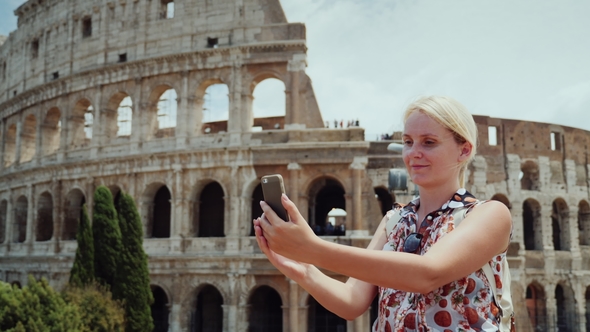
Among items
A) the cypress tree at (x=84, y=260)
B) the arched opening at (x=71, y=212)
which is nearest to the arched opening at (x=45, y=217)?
the arched opening at (x=71, y=212)

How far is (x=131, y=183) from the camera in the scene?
23.1 meters

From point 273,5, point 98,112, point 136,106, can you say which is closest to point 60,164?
point 98,112

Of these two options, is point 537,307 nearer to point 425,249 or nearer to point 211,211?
point 211,211

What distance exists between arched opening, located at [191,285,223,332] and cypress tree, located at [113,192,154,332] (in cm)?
452

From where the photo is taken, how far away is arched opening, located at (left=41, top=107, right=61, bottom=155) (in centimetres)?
2694

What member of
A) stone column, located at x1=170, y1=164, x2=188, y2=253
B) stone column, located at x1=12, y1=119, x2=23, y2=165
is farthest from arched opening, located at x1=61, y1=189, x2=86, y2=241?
stone column, located at x1=170, y1=164, x2=188, y2=253

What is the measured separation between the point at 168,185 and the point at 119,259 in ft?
14.3

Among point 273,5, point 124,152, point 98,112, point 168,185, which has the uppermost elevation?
point 273,5

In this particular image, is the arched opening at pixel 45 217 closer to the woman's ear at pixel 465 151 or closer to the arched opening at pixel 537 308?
the arched opening at pixel 537 308

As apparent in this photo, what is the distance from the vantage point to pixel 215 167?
21844 millimetres

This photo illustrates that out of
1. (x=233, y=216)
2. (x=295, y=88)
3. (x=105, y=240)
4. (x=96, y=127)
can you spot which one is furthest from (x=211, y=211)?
(x=295, y=88)

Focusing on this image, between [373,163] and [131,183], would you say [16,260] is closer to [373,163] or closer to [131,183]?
[131,183]

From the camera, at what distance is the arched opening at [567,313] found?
25.3m

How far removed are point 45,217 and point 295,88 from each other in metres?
14.0
